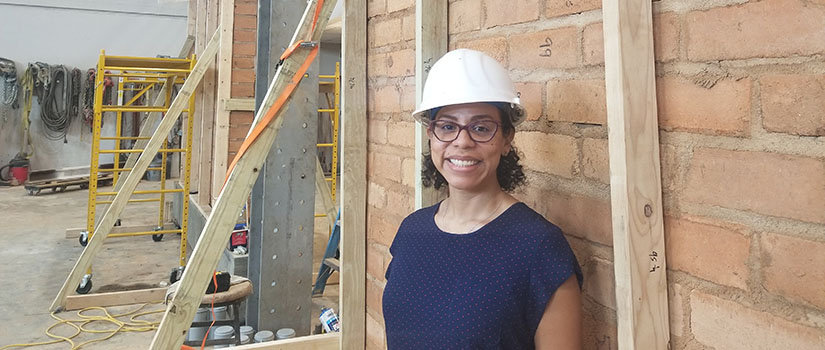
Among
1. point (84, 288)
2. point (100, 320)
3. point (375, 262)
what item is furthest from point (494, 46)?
point (84, 288)

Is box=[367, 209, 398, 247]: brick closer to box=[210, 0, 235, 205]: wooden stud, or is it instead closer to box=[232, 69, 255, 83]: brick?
box=[210, 0, 235, 205]: wooden stud

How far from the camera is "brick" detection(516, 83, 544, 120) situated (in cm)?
117

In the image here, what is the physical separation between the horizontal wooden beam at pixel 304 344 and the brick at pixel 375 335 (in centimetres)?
13

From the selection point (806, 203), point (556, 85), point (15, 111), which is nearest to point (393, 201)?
point (556, 85)

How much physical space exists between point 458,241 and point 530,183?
261 millimetres

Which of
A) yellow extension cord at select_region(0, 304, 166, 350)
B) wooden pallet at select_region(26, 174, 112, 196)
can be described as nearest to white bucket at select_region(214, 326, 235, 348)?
yellow extension cord at select_region(0, 304, 166, 350)

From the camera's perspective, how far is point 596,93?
1031mm

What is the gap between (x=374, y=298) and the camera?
183 centimetres

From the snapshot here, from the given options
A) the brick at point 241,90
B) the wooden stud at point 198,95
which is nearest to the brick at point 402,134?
the brick at point 241,90

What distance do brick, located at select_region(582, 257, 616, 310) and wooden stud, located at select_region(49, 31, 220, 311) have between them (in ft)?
13.0

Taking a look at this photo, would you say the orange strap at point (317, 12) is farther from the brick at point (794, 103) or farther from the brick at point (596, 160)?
the brick at point (794, 103)

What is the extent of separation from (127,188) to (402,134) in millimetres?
3361

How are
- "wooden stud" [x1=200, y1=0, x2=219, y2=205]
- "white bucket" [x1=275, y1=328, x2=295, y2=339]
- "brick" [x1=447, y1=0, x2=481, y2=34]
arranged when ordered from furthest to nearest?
"wooden stud" [x1=200, y1=0, x2=219, y2=205]
"white bucket" [x1=275, y1=328, x2=295, y2=339]
"brick" [x1=447, y1=0, x2=481, y2=34]

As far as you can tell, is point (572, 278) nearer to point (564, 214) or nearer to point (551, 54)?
point (564, 214)
